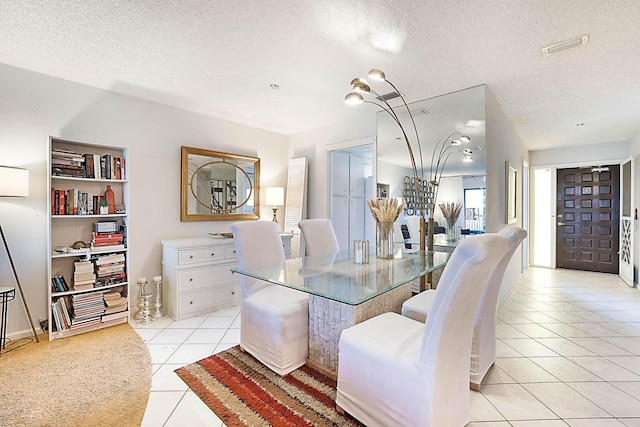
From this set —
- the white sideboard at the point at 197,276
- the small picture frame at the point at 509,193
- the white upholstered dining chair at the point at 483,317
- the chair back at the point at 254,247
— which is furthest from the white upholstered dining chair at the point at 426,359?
the small picture frame at the point at 509,193

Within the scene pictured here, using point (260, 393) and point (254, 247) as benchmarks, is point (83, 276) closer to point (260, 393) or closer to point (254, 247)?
point (254, 247)

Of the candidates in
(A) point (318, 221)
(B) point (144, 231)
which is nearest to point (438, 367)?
(A) point (318, 221)

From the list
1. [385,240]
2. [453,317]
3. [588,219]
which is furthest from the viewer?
[588,219]

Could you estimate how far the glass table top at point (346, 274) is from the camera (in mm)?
1580

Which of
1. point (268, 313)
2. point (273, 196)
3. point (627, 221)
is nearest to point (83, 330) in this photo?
point (268, 313)

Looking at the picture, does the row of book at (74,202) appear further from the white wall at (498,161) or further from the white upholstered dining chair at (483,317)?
the white wall at (498,161)

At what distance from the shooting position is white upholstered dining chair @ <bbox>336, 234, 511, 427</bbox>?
46.4 inches

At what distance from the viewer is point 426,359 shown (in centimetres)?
125

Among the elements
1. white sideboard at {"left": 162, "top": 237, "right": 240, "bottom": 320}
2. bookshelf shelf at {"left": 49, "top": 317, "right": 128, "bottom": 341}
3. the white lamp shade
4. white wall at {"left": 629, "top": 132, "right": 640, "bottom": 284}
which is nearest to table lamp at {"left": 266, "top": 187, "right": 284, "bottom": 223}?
the white lamp shade

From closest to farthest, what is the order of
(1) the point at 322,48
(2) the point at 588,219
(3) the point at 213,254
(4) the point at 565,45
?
(4) the point at 565,45 → (1) the point at 322,48 → (3) the point at 213,254 → (2) the point at 588,219

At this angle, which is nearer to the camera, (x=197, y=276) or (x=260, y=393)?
(x=260, y=393)

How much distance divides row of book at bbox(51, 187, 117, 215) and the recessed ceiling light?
4.08 m

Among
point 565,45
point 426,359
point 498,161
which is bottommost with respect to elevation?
point 426,359

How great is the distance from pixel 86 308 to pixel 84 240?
67 centimetres
